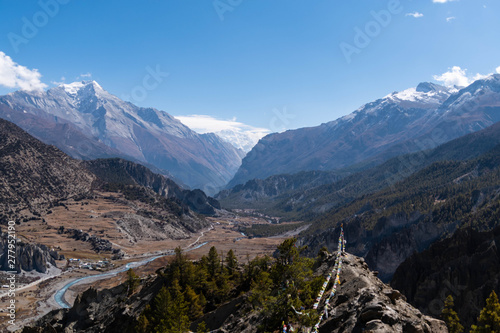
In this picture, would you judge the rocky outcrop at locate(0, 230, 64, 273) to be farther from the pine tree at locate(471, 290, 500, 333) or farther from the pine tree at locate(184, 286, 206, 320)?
the pine tree at locate(471, 290, 500, 333)

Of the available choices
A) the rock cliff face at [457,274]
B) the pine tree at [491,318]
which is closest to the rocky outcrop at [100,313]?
the pine tree at [491,318]

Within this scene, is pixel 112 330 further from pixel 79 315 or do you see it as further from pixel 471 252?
pixel 471 252

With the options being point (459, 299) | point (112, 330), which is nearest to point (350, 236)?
point (459, 299)

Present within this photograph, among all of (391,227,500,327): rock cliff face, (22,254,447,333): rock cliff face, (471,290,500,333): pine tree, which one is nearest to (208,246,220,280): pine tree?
(22,254,447,333): rock cliff face

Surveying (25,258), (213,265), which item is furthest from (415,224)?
(25,258)

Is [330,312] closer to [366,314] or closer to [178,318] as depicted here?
[366,314]

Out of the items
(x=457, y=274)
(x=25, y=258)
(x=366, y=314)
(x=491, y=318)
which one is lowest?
(x=457, y=274)

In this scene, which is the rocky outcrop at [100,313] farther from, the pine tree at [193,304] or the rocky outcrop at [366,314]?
the rocky outcrop at [366,314]
